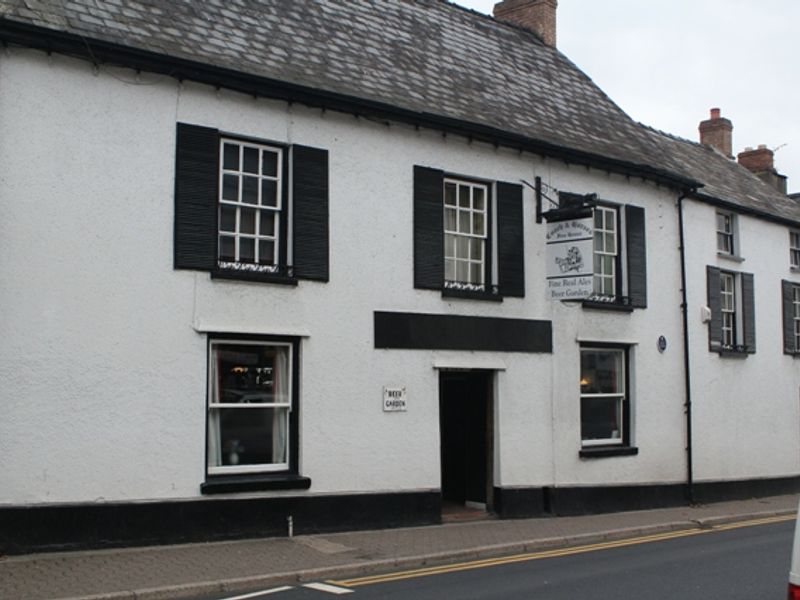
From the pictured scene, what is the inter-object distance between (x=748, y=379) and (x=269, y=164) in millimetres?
12946

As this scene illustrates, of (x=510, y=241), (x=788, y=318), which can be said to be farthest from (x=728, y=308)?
(x=510, y=241)

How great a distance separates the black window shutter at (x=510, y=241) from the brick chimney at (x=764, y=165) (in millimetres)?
13999

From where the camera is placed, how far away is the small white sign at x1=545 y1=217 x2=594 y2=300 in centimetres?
1570

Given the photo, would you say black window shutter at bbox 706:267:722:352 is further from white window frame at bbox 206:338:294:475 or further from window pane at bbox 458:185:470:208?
white window frame at bbox 206:338:294:475

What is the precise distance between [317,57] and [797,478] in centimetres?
1568

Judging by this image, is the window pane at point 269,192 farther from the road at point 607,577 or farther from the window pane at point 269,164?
the road at point 607,577

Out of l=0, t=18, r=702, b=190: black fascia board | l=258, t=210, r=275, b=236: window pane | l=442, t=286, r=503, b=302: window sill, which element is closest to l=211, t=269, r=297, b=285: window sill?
l=258, t=210, r=275, b=236: window pane

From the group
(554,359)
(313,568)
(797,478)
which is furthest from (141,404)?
(797,478)

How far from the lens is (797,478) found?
22.7 metres

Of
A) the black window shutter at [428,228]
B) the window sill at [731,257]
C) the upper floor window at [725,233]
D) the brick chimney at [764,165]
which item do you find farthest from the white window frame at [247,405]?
the brick chimney at [764,165]

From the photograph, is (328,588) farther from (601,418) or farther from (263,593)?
(601,418)

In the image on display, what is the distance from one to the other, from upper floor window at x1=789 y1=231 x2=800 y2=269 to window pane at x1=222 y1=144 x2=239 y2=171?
1577cm

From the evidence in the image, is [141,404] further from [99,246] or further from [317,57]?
[317,57]

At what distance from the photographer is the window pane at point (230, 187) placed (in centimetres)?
1313
